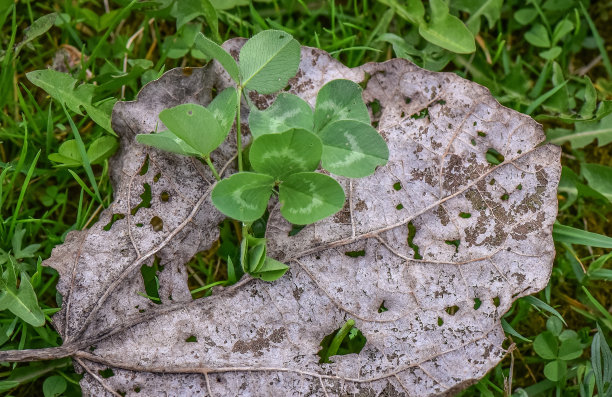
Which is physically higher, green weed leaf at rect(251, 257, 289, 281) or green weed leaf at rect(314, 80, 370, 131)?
green weed leaf at rect(314, 80, 370, 131)

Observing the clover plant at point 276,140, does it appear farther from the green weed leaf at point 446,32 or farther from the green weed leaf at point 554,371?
the green weed leaf at point 554,371

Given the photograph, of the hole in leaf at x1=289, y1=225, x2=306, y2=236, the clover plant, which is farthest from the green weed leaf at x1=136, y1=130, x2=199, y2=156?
the hole in leaf at x1=289, y1=225, x2=306, y2=236

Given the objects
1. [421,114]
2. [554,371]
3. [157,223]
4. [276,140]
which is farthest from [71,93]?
[554,371]

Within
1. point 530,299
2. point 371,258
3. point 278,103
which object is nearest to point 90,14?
point 278,103

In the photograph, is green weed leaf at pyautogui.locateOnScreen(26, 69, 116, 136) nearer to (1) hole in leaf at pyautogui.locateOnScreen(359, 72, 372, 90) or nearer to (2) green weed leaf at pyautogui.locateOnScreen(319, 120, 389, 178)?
(2) green weed leaf at pyautogui.locateOnScreen(319, 120, 389, 178)

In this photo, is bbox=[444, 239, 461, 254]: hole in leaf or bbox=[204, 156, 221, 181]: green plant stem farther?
bbox=[444, 239, 461, 254]: hole in leaf

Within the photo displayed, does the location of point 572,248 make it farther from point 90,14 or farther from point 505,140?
point 90,14

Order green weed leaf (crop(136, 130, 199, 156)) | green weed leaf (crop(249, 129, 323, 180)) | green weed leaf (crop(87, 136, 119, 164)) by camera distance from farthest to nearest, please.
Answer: green weed leaf (crop(87, 136, 119, 164)) → green weed leaf (crop(136, 130, 199, 156)) → green weed leaf (crop(249, 129, 323, 180))
